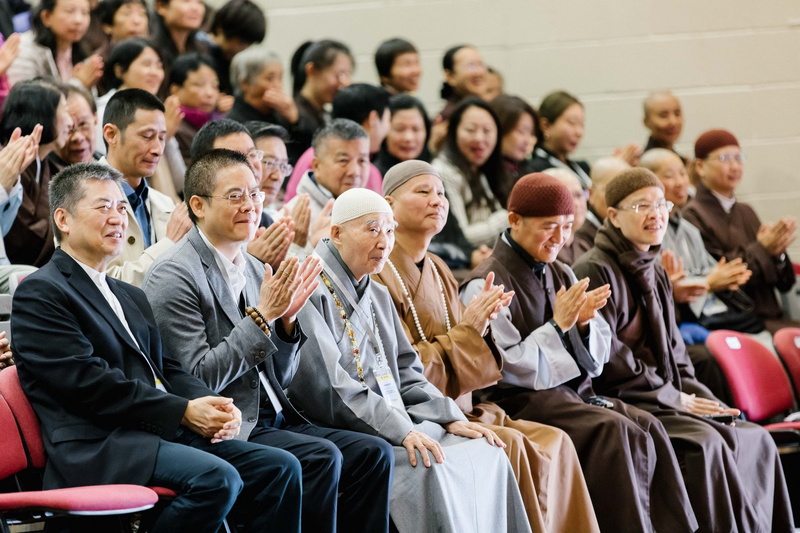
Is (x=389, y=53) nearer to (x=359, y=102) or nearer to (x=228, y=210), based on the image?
(x=359, y=102)

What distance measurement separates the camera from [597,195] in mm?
5543

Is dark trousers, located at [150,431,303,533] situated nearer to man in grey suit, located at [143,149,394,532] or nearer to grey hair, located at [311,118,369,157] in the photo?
man in grey suit, located at [143,149,394,532]

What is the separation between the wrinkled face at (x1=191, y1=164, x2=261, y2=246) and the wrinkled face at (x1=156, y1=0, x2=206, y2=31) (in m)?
2.89

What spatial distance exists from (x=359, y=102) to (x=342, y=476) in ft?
7.69

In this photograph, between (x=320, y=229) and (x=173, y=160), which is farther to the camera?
(x=173, y=160)

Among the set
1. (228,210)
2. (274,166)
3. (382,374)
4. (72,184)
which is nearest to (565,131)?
(274,166)

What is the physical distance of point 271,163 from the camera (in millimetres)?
4453

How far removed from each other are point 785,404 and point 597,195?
130cm

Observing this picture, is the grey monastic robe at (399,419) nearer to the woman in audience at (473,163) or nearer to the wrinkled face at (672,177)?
the woman in audience at (473,163)

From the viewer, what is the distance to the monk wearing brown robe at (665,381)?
419 centimetres

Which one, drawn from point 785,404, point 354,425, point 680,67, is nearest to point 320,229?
point 354,425

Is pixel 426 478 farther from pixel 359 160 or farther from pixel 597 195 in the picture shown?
pixel 597 195

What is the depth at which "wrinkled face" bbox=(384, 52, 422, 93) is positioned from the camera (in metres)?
6.33

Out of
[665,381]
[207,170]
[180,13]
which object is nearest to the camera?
[207,170]
